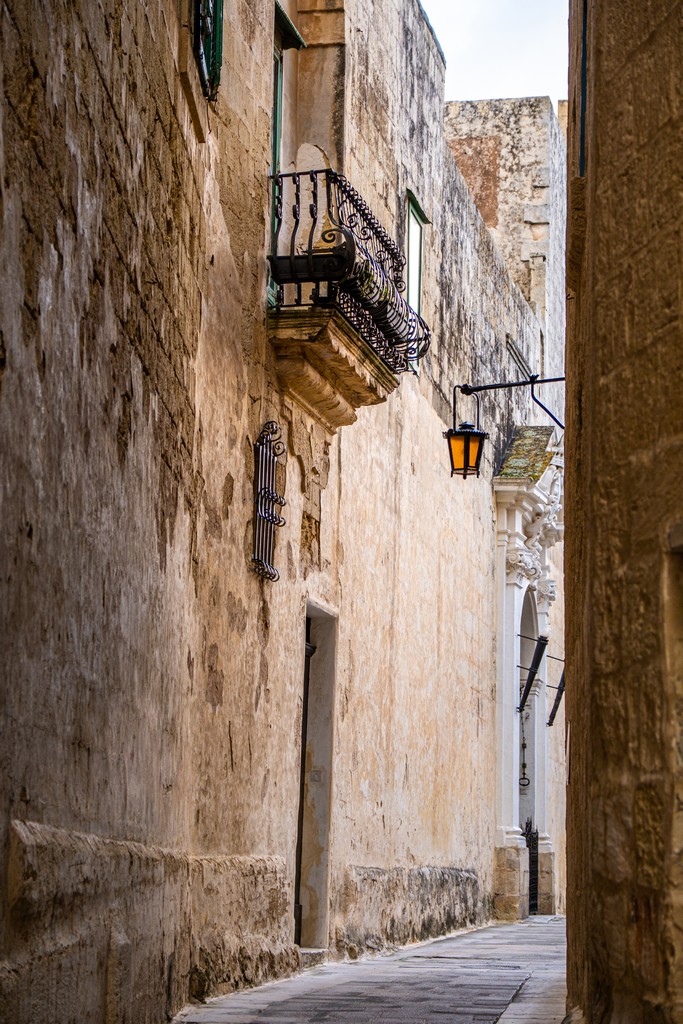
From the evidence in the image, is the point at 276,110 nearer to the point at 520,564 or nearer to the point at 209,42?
the point at 209,42

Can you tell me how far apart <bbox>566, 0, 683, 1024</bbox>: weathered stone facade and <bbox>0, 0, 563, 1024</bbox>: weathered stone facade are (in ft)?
4.82

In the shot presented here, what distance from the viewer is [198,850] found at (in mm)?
7324

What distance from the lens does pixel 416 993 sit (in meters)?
7.45

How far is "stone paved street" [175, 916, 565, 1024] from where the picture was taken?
620cm

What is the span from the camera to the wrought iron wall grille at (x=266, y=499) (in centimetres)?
850

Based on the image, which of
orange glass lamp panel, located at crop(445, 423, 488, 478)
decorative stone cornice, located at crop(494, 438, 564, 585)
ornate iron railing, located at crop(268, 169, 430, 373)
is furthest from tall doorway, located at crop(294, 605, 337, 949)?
decorative stone cornice, located at crop(494, 438, 564, 585)

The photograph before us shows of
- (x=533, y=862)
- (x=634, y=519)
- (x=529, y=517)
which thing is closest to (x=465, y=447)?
(x=529, y=517)

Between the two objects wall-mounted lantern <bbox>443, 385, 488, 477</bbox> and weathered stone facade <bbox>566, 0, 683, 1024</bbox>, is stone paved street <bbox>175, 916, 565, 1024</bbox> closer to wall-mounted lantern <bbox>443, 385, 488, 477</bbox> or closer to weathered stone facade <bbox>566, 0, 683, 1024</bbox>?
weathered stone facade <bbox>566, 0, 683, 1024</bbox>

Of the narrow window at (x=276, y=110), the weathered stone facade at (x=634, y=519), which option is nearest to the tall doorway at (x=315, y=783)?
the narrow window at (x=276, y=110)

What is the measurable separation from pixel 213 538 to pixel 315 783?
2824 mm

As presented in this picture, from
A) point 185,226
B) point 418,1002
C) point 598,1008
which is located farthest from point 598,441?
point 418,1002

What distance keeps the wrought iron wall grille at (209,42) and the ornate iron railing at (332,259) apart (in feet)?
5.12

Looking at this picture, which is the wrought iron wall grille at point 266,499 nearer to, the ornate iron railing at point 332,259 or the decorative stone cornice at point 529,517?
the ornate iron railing at point 332,259

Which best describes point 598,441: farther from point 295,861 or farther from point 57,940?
point 295,861
